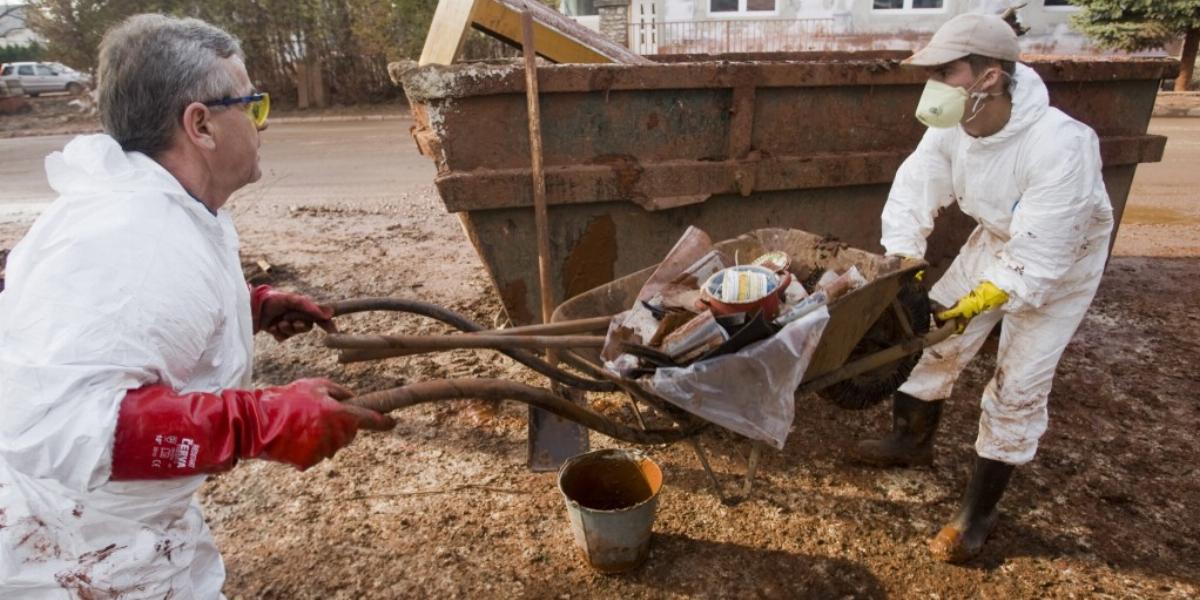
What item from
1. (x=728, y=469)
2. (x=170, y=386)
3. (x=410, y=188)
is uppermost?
(x=170, y=386)

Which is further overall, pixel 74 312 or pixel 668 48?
pixel 668 48

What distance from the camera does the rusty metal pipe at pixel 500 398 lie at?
1.83 metres

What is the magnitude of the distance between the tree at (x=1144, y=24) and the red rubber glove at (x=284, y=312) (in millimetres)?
19092

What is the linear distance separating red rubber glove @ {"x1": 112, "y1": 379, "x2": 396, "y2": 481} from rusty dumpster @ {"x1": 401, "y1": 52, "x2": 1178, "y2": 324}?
1865 millimetres

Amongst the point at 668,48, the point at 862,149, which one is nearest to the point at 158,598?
the point at 862,149

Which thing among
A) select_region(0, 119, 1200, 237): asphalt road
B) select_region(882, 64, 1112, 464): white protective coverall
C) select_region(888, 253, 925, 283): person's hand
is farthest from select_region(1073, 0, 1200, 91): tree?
select_region(888, 253, 925, 283): person's hand

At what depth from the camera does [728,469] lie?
3580 millimetres

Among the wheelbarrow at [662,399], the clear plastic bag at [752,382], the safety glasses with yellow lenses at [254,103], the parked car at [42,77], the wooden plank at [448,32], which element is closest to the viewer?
the safety glasses with yellow lenses at [254,103]

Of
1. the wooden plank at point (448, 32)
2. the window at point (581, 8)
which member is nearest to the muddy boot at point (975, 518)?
the wooden plank at point (448, 32)

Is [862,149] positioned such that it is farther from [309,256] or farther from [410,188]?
[410,188]

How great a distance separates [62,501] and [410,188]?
26.7 feet

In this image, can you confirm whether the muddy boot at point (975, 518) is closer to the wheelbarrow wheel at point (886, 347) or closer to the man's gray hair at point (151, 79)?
the wheelbarrow wheel at point (886, 347)

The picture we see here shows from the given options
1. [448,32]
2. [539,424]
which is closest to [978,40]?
[539,424]

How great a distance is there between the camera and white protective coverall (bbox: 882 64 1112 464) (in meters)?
2.54
